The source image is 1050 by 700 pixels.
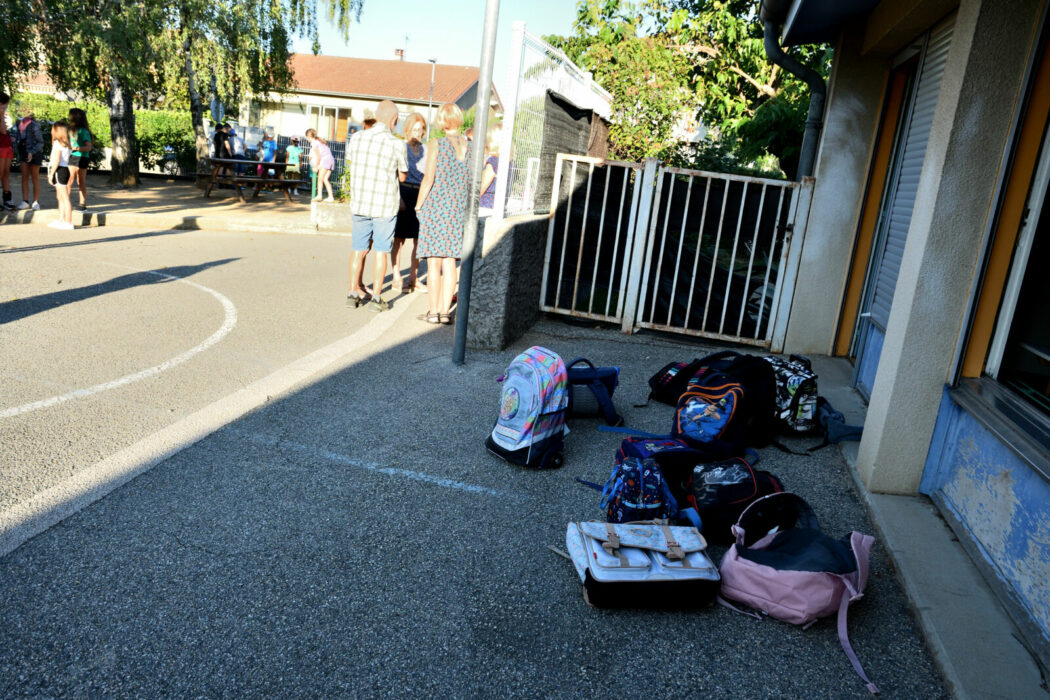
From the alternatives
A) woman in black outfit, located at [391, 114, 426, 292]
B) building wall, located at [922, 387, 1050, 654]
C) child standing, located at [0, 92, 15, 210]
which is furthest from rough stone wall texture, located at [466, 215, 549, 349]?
child standing, located at [0, 92, 15, 210]

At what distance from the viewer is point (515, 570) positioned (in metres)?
3.33

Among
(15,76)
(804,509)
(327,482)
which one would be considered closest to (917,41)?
(804,509)

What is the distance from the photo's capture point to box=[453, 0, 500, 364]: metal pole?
220 inches

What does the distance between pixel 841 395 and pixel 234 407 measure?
14.7 ft

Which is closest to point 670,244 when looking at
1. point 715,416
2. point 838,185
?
point 838,185

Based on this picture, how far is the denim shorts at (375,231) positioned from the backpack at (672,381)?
3325mm

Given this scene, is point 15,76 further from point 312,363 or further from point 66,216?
point 312,363

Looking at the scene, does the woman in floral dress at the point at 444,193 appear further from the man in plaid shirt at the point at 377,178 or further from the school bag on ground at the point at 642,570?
the school bag on ground at the point at 642,570

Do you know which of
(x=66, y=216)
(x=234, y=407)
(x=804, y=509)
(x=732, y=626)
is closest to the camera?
(x=732, y=626)

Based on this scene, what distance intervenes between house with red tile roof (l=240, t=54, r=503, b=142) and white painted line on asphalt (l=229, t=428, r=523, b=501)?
38771 millimetres

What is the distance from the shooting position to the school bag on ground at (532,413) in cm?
435

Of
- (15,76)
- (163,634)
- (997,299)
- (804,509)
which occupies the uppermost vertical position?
(15,76)

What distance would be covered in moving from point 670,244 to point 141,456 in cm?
565

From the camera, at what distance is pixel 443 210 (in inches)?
288
